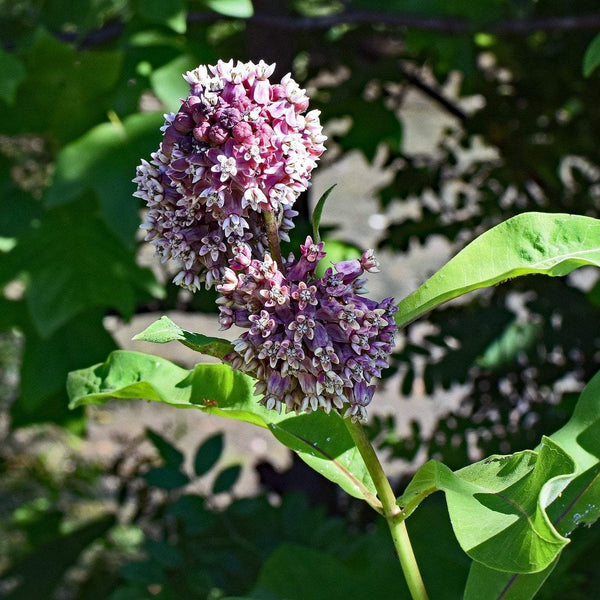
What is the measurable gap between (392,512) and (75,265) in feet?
3.86

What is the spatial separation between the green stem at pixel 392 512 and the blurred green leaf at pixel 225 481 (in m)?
1.19

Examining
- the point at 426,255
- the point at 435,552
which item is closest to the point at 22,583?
the point at 435,552

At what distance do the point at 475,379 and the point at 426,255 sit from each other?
126 inches

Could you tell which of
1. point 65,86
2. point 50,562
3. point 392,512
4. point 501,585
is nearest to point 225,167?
point 392,512

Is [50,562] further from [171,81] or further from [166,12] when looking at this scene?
[166,12]

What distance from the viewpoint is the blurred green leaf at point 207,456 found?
7.50 feet

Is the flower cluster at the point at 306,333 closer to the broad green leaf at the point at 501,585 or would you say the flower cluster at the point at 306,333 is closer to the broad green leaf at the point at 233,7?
the broad green leaf at the point at 501,585

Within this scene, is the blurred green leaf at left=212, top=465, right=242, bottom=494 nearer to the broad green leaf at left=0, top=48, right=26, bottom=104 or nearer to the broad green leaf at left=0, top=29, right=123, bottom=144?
the broad green leaf at left=0, top=29, right=123, bottom=144

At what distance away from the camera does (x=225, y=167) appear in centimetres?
99

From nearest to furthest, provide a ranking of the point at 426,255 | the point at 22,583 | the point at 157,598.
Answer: the point at 157,598 → the point at 22,583 → the point at 426,255

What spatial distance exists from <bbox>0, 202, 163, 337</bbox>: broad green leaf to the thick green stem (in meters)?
1.07

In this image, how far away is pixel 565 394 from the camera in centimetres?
236

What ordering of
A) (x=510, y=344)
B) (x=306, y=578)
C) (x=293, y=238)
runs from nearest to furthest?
(x=306, y=578) < (x=293, y=238) < (x=510, y=344)

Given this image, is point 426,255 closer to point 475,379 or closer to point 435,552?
point 475,379
